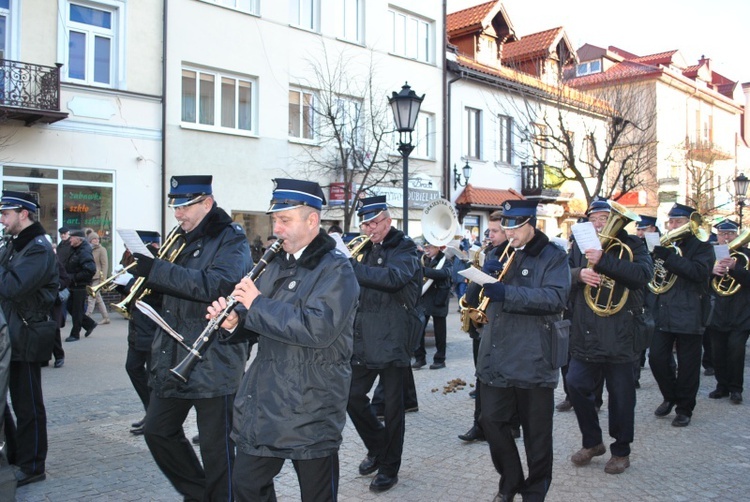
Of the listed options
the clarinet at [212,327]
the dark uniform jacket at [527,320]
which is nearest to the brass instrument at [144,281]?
the clarinet at [212,327]

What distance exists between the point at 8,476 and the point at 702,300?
6.62m

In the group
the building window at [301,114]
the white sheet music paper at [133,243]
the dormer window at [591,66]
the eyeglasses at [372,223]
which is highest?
the dormer window at [591,66]

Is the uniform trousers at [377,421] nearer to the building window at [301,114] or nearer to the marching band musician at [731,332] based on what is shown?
the marching band musician at [731,332]

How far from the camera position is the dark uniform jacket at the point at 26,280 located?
16.8 ft

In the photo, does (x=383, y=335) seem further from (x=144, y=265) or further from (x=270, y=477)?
(x=270, y=477)

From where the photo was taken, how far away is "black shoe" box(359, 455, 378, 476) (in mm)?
5543

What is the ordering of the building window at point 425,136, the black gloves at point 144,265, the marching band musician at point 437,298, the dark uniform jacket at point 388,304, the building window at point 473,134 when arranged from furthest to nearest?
the building window at point 473,134 < the building window at point 425,136 < the marching band musician at point 437,298 < the dark uniform jacket at point 388,304 < the black gloves at point 144,265

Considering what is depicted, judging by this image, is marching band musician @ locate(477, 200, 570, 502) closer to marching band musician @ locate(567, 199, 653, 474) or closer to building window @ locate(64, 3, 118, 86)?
marching band musician @ locate(567, 199, 653, 474)

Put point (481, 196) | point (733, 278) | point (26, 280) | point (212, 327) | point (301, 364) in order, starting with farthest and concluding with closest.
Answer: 1. point (481, 196)
2. point (733, 278)
3. point (26, 280)
4. point (212, 327)
5. point (301, 364)

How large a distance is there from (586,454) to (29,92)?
14.0 metres

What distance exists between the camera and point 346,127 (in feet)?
68.1

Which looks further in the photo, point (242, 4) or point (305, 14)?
point (305, 14)

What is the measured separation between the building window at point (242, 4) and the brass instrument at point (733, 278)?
14.4 m

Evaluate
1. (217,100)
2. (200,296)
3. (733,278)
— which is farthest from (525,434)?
(217,100)
